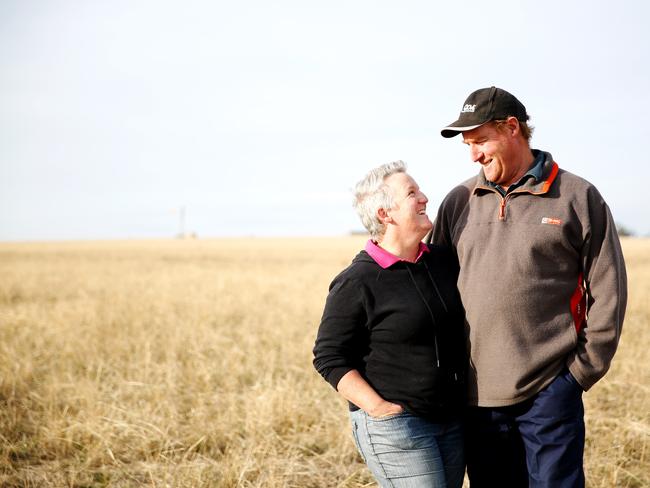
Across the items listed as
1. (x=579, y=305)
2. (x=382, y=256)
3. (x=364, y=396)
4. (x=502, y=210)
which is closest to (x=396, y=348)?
(x=364, y=396)

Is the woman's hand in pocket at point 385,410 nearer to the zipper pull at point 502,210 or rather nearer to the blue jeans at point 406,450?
the blue jeans at point 406,450

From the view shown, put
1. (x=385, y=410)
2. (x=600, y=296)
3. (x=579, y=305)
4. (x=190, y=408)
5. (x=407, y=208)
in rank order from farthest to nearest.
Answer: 1. (x=190, y=408)
2. (x=579, y=305)
3. (x=600, y=296)
4. (x=407, y=208)
5. (x=385, y=410)

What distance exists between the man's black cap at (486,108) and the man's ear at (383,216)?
1.92ft

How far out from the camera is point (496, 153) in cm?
271

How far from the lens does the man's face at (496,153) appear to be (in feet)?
8.89

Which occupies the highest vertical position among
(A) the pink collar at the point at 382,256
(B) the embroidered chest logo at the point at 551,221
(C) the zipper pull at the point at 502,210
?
(C) the zipper pull at the point at 502,210

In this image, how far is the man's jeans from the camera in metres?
2.55

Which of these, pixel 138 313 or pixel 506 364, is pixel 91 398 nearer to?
pixel 506 364

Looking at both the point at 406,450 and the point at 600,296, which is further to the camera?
the point at 600,296

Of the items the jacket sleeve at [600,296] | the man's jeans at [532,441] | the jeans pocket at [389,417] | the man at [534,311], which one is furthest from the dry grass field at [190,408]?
the jacket sleeve at [600,296]

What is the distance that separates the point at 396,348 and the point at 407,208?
0.58 metres

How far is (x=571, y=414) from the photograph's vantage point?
8.43 feet

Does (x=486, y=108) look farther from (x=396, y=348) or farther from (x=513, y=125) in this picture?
(x=396, y=348)

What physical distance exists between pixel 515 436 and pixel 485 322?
573 mm
